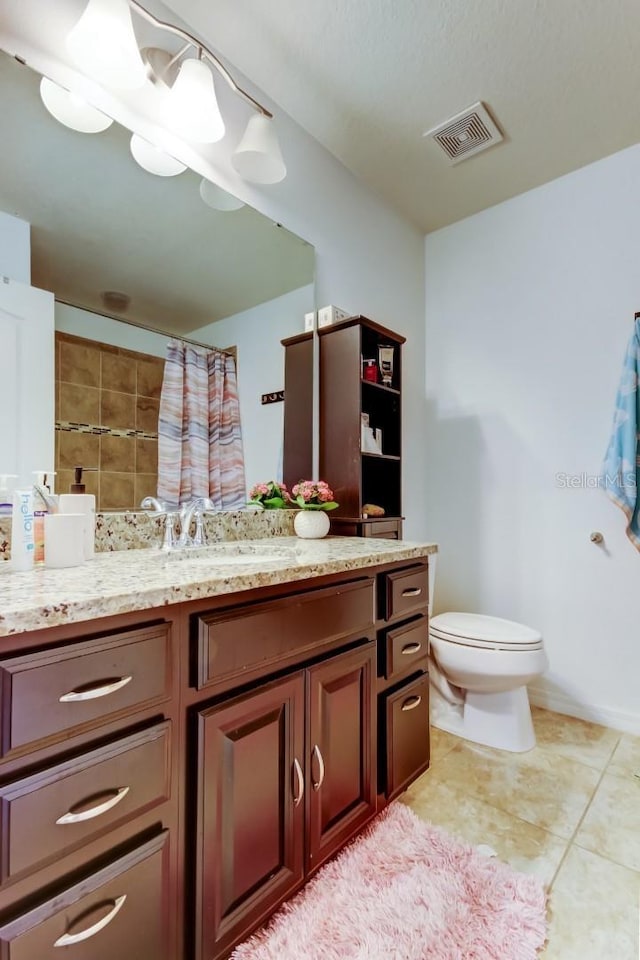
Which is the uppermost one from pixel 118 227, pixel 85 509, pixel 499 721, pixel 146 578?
pixel 118 227

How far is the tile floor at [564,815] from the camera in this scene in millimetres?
1074

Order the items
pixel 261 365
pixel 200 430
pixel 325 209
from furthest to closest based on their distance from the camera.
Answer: pixel 325 209 → pixel 261 365 → pixel 200 430

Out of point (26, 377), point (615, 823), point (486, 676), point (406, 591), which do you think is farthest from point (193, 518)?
point (615, 823)

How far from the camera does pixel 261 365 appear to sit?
180 cm

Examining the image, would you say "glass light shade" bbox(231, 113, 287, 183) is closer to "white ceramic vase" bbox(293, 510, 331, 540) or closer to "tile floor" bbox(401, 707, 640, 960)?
"white ceramic vase" bbox(293, 510, 331, 540)

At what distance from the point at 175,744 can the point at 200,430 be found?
3.29ft

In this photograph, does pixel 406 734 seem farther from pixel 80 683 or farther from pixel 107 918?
pixel 80 683

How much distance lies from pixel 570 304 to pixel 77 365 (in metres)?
2.14

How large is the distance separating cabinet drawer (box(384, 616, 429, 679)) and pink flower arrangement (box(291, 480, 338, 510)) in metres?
0.53

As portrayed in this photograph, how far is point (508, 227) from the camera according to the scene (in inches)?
93.7

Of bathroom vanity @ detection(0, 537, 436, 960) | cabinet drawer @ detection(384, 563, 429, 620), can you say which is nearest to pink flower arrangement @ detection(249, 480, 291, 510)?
bathroom vanity @ detection(0, 537, 436, 960)

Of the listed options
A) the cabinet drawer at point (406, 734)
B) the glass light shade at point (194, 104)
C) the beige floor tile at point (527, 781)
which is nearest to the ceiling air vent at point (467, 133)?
the glass light shade at point (194, 104)

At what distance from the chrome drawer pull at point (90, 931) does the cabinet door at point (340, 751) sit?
1.50 ft

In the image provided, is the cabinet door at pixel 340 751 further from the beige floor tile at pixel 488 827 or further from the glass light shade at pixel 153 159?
the glass light shade at pixel 153 159
